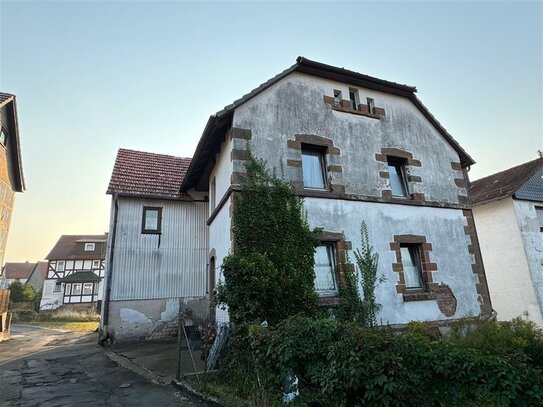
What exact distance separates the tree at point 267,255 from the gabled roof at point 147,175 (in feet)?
23.6


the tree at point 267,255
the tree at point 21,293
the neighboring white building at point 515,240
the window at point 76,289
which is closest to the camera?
the tree at point 267,255

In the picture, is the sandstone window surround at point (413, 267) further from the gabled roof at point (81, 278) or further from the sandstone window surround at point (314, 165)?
the gabled roof at point (81, 278)

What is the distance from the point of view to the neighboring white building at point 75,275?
126 feet

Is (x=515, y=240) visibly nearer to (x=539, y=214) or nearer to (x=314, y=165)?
(x=539, y=214)

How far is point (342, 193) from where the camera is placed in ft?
32.7

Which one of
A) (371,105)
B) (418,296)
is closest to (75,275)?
(371,105)

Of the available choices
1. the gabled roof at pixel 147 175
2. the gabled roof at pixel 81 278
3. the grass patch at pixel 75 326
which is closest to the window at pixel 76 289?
the gabled roof at pixel 81 278

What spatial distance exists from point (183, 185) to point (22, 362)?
834 cm

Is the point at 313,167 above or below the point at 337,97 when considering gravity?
below

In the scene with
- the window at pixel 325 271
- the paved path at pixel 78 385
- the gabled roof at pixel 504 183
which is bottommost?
the paved path at pixel 78 385

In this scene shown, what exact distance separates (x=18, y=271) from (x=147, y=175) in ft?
201

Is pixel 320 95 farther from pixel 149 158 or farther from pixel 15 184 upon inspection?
pixel 15 184

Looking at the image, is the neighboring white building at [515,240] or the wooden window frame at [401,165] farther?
Result: the neighboring white building at [515,240]

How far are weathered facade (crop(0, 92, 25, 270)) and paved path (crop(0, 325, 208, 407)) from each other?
33.1 ft
